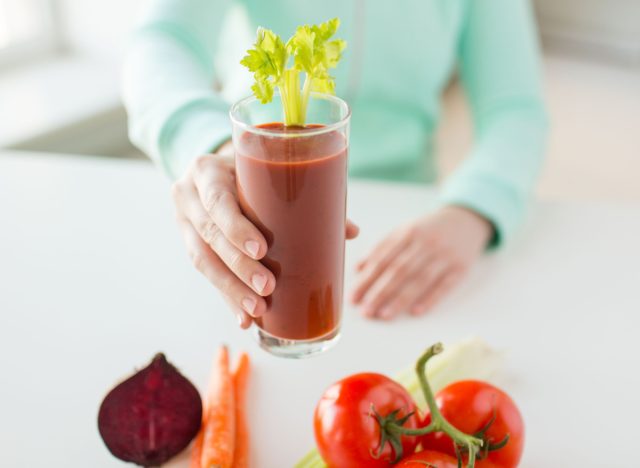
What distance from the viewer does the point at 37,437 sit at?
92 cm

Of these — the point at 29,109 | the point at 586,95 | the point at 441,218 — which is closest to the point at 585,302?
the point at 441,218

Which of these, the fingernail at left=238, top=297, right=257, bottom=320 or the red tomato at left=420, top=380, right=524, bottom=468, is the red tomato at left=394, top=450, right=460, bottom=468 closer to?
the red tomato at left=420, top=380, right=524, bottom=468

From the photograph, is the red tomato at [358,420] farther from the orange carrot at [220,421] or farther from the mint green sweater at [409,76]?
the mint green sweater at [409,76]

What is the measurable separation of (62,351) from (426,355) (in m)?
0.58

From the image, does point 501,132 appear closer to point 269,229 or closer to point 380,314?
point 380,314

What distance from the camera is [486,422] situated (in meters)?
0.83

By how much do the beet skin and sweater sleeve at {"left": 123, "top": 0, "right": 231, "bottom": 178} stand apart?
1.43ft

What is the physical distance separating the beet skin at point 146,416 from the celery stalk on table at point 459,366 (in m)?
0.31

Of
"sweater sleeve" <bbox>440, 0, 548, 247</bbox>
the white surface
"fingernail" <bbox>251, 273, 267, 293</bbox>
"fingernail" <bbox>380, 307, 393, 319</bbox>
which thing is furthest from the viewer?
the white surface

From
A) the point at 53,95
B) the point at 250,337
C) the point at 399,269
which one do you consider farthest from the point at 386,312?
the point at 53,95

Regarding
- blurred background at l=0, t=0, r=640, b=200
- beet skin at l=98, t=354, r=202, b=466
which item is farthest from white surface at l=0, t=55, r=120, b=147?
beet skin at l=98, t=354, r=202, b=466

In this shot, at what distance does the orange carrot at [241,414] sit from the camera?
89 centimetres

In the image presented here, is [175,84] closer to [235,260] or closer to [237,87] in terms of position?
[237,87]

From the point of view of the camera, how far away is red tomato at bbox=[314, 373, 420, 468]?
31.3 inches
